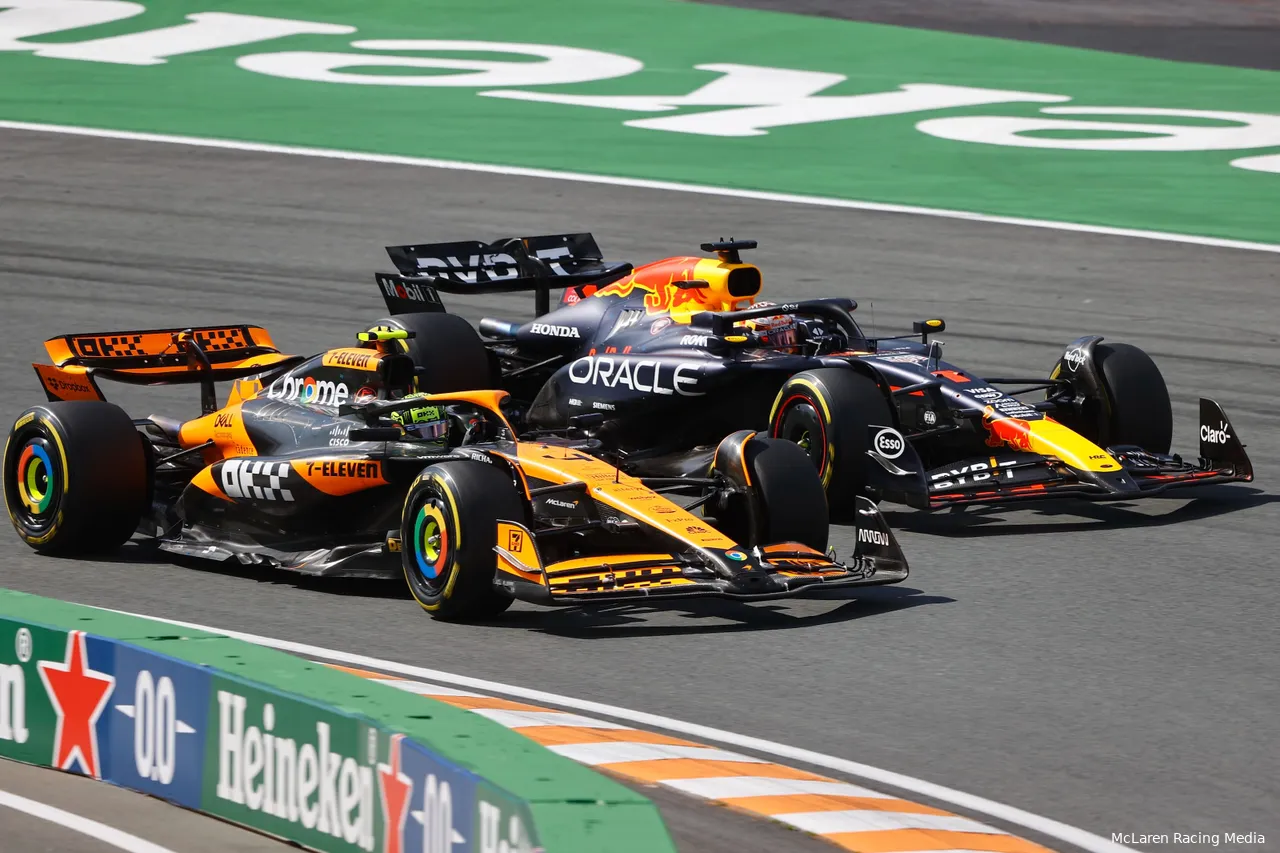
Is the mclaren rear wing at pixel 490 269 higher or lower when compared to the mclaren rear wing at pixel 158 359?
higher

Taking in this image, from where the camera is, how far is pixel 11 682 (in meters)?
8.24

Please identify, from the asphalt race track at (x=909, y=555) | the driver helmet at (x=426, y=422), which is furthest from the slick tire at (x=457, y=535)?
the driver helmet at (x=426, y=422)

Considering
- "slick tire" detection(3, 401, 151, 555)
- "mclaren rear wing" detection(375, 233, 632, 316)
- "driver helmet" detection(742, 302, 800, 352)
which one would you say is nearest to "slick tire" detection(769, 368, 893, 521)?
"driver helmet" detection(742, 302, 800, 352)

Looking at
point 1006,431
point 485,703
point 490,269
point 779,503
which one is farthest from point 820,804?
point 490,269

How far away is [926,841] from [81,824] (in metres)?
2.87

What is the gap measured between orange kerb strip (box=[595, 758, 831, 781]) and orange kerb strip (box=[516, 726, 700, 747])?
303mm

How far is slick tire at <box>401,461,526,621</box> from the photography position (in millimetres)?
9992

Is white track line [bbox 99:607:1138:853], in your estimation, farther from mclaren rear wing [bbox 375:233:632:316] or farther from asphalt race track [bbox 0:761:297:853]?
mclaren rear wing [bbox 375:233:632:316]

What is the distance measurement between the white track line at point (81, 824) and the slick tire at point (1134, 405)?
7599 mm

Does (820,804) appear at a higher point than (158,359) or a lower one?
lower

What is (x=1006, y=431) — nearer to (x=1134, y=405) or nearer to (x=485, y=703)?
(x=1134, y=405)

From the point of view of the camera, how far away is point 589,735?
832cm

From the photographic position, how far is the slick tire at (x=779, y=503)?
35.1 ft

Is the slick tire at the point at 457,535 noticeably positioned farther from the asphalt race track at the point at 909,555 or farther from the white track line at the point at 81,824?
the white track line at the point at 81,824
